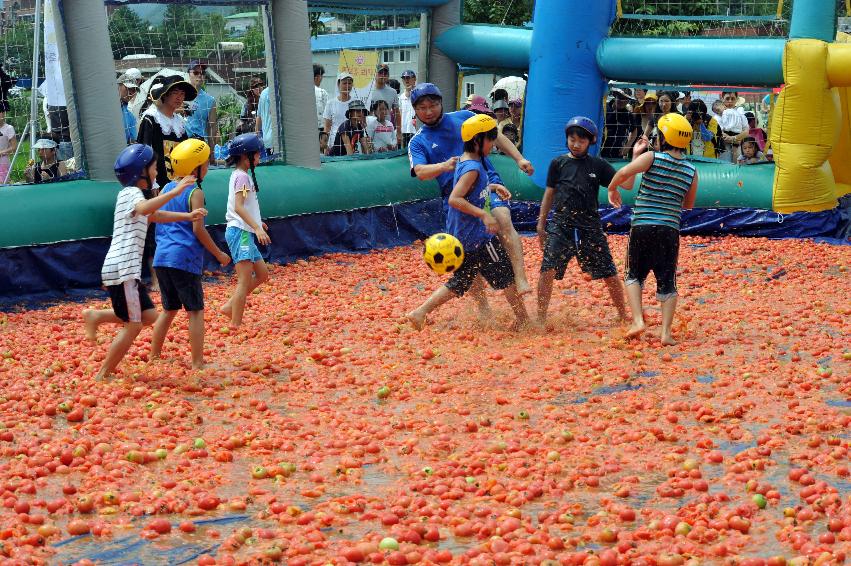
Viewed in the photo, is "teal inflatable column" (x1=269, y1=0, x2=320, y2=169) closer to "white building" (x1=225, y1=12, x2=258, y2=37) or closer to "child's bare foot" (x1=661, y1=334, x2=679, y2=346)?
"white building" (x1=225, y1=12, x2=258, y2=37)

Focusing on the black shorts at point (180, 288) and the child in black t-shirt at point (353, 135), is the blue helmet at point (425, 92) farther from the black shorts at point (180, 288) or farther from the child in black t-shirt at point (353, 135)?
the child in black t-shirt at point (353, 135)

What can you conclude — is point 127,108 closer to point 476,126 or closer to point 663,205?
point 476,126

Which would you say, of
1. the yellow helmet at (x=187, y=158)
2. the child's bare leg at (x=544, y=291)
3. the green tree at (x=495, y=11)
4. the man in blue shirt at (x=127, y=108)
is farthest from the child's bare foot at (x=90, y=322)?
the green tree at (x=495, y=11)

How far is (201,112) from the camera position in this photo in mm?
12914

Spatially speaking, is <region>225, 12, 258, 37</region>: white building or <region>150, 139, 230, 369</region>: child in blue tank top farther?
<region>225, 12, 258, 37</region>: white building

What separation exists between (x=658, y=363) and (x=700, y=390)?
2.49ft

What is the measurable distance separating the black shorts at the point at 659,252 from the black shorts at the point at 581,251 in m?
0.45

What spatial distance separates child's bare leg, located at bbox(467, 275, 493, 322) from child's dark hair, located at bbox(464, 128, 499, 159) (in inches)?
42.8

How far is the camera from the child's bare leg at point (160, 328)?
787 cm

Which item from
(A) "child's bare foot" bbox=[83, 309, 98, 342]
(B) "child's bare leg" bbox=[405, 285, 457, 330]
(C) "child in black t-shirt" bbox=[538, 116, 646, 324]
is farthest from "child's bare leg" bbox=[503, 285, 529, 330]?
(A) "child's bare foot" bbox=[83, 309, 98, 342]

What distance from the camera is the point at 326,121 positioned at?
48.3 feet

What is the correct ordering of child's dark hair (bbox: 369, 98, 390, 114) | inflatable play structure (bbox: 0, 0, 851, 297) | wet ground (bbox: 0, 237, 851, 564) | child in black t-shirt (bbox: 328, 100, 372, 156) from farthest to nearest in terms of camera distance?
1. child's dark hair (bbox: 369, 98, 390, 114)
2. child in black t-shirt (bbox: 328, 100, 372, 156)
3. inflatable play structure (bbox: 0, 0, 851, 297)
4. wet ground (bbox: 0, 237, 851, 564)

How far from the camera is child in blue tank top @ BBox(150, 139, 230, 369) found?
7695 mm

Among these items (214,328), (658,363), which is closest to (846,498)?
(658,363)
